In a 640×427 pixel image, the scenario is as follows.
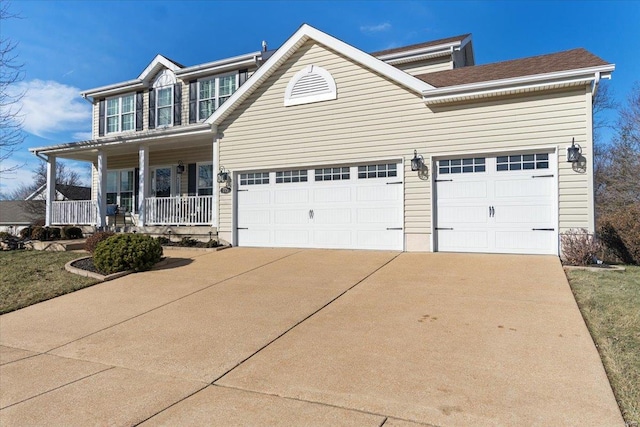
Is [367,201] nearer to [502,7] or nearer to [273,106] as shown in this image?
[273,106]

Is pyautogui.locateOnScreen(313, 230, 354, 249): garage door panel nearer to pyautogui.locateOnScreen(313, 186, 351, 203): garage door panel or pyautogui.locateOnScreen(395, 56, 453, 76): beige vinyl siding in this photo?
pyautogui.locateOnScreen(313, 186, 351, 203): garage door panel

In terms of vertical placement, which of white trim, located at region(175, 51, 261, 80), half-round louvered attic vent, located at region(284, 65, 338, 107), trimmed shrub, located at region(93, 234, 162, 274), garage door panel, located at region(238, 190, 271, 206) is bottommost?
trimmed shrub, located at region(93, 234, 162, 274)

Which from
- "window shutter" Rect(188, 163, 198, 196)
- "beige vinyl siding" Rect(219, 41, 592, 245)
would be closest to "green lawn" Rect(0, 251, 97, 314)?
"beige vinyl siding" Rect(219, 41, 592, 245)

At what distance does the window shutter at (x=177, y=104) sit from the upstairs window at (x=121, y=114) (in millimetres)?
2116

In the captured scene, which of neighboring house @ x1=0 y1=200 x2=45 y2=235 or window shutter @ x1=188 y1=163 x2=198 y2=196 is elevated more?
window shutter @ x1=188 y1=163 x2=198 y2=196

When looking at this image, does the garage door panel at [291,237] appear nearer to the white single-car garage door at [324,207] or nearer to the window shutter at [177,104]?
the white single-car garage door at [324,207]

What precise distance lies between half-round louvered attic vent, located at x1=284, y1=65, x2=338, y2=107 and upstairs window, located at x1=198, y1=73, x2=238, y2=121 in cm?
504

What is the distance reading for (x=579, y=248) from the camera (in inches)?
289

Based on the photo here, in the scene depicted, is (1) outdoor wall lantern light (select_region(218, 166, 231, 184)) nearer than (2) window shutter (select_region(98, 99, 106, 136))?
Yes

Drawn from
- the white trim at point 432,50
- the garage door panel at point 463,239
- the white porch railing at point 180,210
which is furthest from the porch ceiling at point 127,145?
the garage door panel at point 463,239

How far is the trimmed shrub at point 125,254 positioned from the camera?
791 cm

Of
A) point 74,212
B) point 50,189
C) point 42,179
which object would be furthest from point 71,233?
point 42,179

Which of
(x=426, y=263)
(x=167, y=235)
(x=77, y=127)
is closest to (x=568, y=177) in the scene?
(x=426, y=263)

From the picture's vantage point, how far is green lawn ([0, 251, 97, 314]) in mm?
6557
